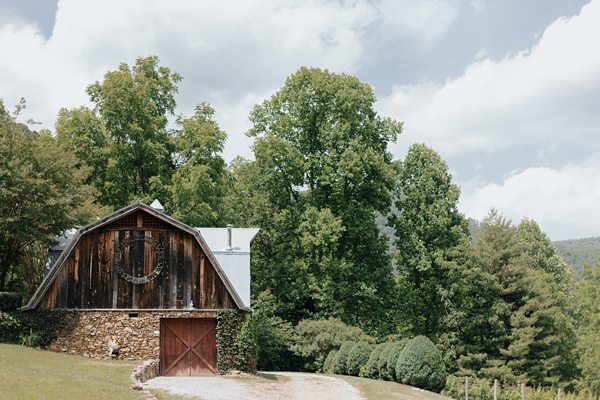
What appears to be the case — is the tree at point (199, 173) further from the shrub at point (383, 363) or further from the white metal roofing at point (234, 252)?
the shrub at point (383, 363)

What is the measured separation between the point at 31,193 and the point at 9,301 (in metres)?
4.36

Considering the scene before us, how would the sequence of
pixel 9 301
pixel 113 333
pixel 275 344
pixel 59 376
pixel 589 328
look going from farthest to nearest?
pixel 589 328 < pixel 275 344 < pixel 9 301 < pixel 113 333 < pixel 59 376

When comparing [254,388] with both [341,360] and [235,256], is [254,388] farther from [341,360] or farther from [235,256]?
[341,360]

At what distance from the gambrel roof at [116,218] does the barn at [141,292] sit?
0.04 m

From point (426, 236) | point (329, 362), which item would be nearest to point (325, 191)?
point (426, 236)

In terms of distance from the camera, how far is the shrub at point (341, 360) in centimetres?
3059

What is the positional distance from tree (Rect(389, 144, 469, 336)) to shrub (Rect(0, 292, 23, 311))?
23526mm

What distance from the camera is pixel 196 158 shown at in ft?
125

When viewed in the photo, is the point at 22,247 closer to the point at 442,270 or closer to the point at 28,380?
the point at 28,380

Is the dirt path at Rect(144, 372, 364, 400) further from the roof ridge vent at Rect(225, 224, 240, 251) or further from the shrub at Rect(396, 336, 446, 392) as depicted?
the roof ridge vent at Rect(225, 224, 240, 251)

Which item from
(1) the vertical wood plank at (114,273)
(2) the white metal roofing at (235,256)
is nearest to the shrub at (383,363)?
(2) the white metal roofing at (235,256)

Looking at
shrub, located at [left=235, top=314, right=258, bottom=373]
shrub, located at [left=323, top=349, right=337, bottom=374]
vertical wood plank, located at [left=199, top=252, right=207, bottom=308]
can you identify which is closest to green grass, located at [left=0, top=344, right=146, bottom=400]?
vertical wood plank, located at [left=199, top=252, right=207, bottom=308]

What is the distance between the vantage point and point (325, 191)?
3909cm

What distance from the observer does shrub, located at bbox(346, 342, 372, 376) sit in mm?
29516
